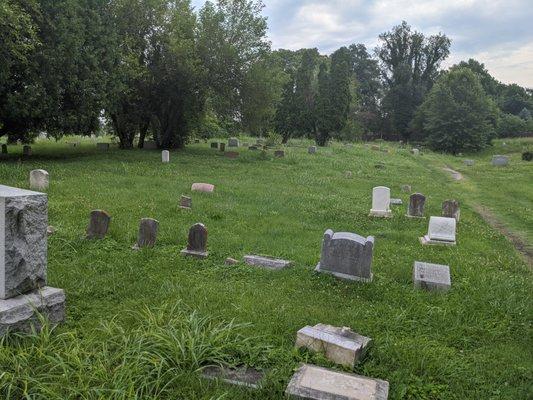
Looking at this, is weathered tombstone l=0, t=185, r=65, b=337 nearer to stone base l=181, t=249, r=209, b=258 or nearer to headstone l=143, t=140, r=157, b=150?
stone base l=181, t=249, r=209, b=258

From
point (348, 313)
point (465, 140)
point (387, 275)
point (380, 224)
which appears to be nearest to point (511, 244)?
point (380, 224)

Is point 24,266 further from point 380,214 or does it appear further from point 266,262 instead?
point 380,214

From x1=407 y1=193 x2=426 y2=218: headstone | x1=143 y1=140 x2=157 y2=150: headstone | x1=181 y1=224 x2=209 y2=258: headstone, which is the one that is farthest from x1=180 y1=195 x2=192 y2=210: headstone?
x1=143 y1=140 x2=157 y2=150: headstone

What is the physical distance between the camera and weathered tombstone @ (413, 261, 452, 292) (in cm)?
657

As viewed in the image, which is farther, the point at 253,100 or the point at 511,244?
the point at 253,100

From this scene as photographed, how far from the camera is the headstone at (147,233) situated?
25.9ft

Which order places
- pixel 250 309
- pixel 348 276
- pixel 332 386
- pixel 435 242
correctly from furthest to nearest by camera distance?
pixel 435 242 < pixel 348 276 < pixel 250 309 < pixel 332 386

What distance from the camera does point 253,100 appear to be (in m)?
26.5

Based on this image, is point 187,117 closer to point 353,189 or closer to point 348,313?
point 353,189

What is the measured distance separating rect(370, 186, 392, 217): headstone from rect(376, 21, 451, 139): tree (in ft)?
190

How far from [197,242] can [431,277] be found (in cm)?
366

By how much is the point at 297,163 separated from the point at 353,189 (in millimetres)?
8064

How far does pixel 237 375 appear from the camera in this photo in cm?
408

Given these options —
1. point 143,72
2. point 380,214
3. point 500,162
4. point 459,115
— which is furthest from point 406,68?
point 380,214
